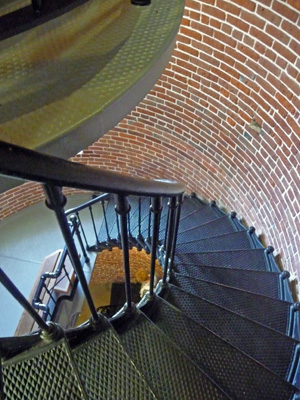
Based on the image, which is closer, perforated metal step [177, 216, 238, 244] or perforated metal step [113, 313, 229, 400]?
perforated metal step [113, 313, 229, 400]

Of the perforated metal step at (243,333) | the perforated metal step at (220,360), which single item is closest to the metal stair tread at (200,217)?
the perforated metal step at (243,333)

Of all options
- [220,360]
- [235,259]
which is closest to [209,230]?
[235,259]

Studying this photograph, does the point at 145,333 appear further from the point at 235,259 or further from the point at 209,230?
the point at 209,230

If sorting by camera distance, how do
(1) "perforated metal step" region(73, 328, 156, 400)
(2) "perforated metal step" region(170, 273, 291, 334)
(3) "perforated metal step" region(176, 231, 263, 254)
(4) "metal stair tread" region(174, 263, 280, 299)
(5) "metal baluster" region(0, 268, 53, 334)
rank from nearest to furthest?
(5) "metal baluster" region(0, 268, 53, 334)
(1) "perforated metal step" region(73, 328, 156, 400)
(2) "perforated metal step" region(170, 273, 291, 334)
(4) "metal stair tread" region(174, 263, 280, 299)
(3) "perforated metal step" region(176, 231, 263, 254)

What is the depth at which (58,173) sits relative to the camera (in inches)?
31.2

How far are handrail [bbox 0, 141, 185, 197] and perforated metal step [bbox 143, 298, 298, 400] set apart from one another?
39.8 inches

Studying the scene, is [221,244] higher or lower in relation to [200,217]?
lower

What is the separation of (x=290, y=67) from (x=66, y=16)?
5.04 ft

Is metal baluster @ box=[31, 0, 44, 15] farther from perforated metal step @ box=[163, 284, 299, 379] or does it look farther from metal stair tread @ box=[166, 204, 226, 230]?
metal stair tread @ box=[166, 204, 226, 230]

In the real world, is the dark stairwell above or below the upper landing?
below

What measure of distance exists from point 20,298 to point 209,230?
3.06m

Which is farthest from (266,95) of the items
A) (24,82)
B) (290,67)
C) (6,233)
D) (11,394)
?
(6,233)

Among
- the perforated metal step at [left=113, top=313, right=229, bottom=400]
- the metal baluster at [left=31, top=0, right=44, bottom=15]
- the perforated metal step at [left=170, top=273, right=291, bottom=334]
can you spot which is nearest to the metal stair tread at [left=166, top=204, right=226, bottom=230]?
the perforated metal step at [left=170, top=273, right=291, bottom=334]

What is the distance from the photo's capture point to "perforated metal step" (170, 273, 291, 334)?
2566 mm
